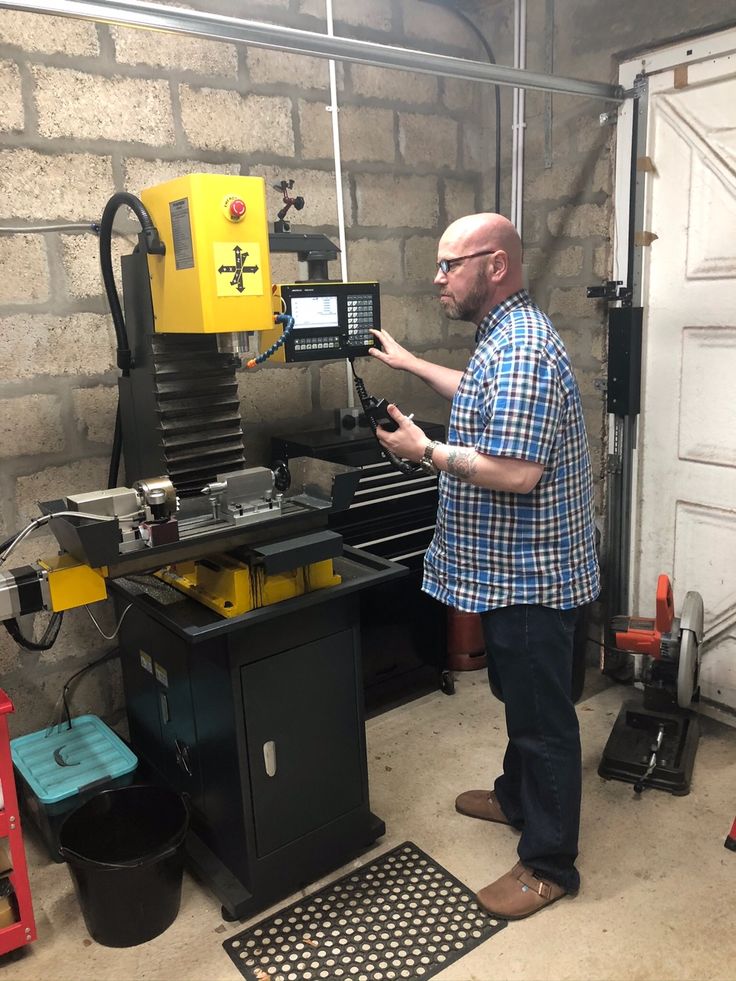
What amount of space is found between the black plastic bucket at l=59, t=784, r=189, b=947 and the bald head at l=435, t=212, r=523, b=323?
1.32m

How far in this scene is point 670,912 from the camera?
1787mm

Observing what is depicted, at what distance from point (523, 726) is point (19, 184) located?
5.98 ft

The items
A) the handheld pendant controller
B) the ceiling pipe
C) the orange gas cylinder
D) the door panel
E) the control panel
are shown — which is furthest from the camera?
the orange gas cylinder

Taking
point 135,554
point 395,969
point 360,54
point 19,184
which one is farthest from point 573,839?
point 19,184

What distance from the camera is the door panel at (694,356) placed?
2.31m

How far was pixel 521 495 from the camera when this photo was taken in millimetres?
1680

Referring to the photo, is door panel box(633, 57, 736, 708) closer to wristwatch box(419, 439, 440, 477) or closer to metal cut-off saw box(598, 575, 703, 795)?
metal cut-off saw box(598, 575, 703, 795)

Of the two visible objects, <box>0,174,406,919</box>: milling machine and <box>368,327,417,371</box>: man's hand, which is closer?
<box>0,174,406,919</box>: milling machine

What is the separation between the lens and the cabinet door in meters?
1.76

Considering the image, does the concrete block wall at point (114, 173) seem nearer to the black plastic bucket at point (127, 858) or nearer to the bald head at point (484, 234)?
the black plastic bucket at point (127, 858)

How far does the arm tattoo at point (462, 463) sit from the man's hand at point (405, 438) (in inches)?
3.1

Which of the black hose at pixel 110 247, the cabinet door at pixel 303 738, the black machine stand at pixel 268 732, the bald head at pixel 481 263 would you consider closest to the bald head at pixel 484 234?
the bald head at pixel 481 263

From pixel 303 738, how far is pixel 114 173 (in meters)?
1.58

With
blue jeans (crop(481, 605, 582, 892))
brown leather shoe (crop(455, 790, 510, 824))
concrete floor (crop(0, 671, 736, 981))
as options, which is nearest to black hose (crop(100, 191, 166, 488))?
blue jeans (crop(481, 605, 582, 892))
